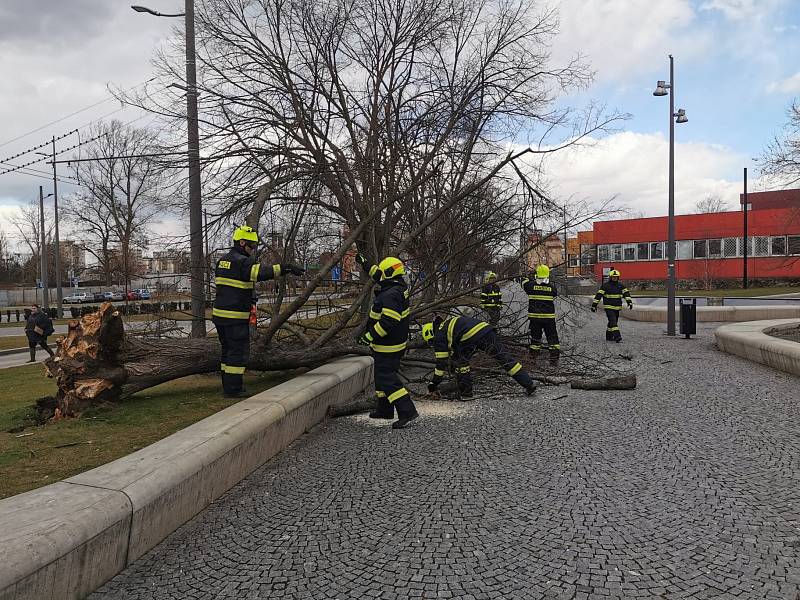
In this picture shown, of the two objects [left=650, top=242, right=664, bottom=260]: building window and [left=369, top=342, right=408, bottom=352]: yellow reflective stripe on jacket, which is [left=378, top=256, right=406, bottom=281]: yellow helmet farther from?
[left=650, top=242, right=664, bottom=260]: building window

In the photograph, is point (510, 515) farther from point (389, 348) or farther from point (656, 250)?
point (656, 250)

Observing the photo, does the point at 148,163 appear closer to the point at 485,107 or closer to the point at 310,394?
the point at 310,394

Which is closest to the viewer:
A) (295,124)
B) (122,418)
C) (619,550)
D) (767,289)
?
(619,550)

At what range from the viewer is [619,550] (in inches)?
127

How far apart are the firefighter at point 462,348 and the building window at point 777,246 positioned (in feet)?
129

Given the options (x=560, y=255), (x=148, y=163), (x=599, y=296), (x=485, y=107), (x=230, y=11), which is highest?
(x=230, y=11)

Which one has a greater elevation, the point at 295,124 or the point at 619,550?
the point at 295,124

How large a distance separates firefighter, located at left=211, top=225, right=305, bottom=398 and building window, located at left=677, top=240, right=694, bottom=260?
4130 cm

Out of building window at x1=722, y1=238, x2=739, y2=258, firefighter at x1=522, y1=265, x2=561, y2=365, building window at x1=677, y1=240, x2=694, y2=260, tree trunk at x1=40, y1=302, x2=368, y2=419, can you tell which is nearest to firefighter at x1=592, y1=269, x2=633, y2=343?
firefighter at x1=522, y1=265, x2=561, y2=365

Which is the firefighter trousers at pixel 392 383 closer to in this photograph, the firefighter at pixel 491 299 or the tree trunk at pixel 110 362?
the tree trunk at pixel 110 362

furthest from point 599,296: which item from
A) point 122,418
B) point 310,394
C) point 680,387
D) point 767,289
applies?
point 767,289

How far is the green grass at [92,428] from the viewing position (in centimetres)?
398

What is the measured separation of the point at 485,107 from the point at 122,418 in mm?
7696

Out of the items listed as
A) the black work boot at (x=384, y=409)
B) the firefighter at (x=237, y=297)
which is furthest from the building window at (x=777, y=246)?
the firefighter at (x=237, y=297)
